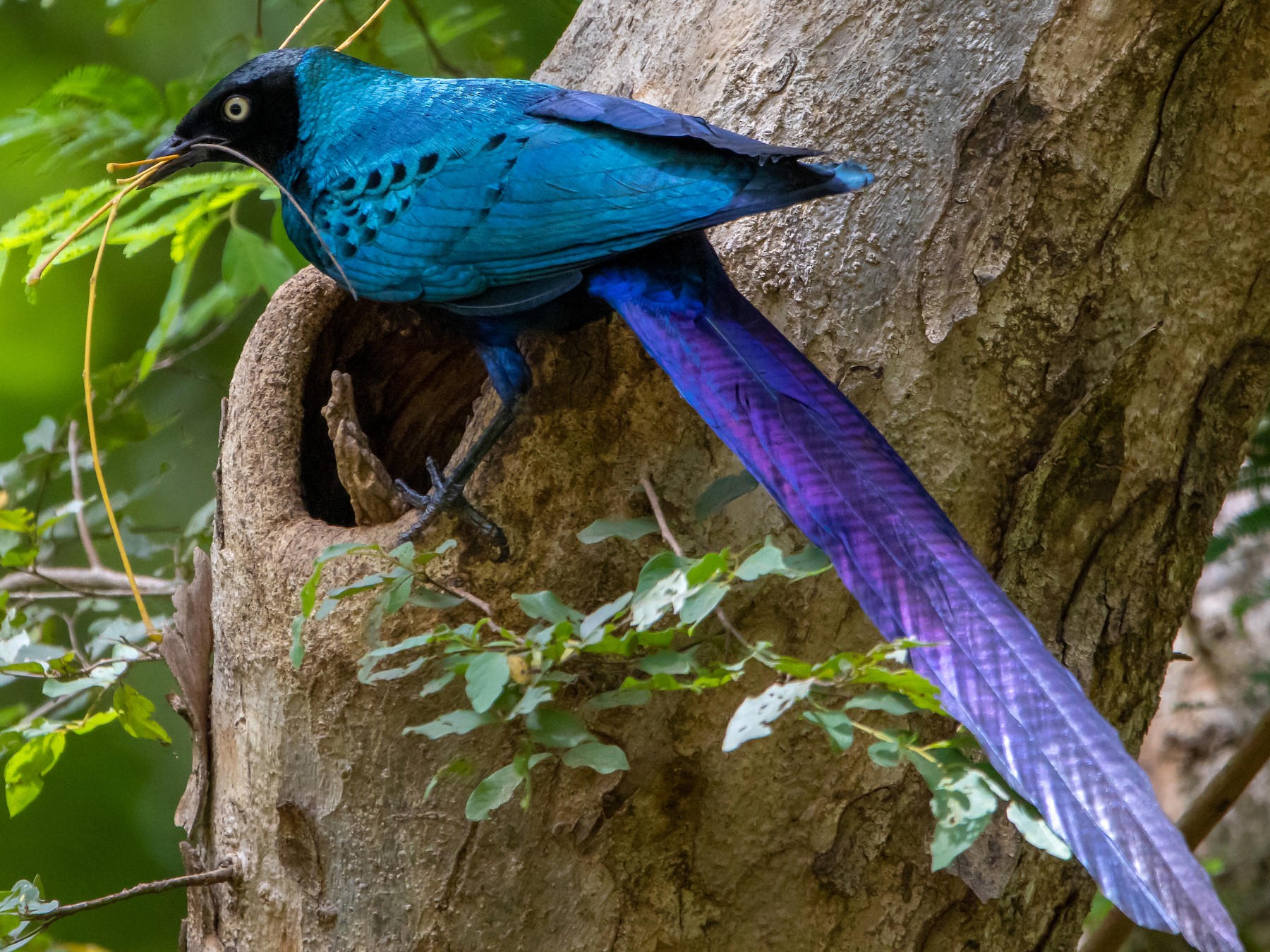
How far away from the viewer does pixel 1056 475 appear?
149 centimetres

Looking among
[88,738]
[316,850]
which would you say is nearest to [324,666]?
[316,850]

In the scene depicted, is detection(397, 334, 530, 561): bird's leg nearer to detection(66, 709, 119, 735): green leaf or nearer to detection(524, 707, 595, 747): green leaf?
detection(524, 707, 595, 747): green leaf

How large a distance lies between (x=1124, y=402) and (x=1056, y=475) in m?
0.14

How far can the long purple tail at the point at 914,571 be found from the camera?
978 millimetres

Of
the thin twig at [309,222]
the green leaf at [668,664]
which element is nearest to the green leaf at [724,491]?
the green leaf at [668,664]

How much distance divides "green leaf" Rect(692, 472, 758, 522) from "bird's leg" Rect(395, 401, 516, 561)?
11.1 inches

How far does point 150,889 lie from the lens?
1.46 m

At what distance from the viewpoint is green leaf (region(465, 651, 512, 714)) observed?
104 centimetres

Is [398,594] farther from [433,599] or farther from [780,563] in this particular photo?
[780,563]

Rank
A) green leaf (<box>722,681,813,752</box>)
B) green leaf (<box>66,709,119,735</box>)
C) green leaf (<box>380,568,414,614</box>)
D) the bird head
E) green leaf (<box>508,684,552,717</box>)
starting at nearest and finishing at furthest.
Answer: green leaf (<box>722,681,813,752</box>), green leaf (<box>508,684,552,717</box>), green leaf (<box>380,568,414,614</box>), green leaf (<box>66,709,119,735</box>), the bird head

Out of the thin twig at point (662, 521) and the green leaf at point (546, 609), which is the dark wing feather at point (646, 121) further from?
the green leaf at point (546, 609)

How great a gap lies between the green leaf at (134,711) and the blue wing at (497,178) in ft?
2.27

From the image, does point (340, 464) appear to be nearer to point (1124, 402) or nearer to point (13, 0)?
point (1124, 402)

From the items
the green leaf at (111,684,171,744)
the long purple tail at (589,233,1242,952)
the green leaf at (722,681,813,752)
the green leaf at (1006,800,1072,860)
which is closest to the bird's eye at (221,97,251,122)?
the long purple tail at (589,233,1242,952)
